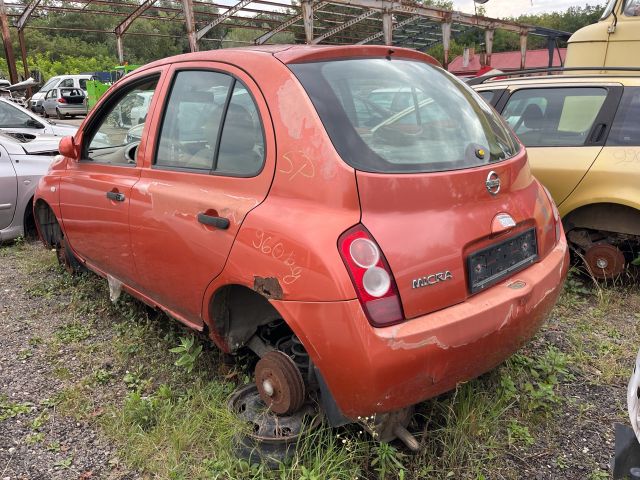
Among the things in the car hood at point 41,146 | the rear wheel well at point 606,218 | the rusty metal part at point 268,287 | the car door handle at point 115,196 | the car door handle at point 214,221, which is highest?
the car door handle at point 214,221

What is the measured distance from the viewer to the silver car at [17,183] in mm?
5359

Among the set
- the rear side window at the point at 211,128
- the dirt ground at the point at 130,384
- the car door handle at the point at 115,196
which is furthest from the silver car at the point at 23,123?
the rear side window at the point at 211,128

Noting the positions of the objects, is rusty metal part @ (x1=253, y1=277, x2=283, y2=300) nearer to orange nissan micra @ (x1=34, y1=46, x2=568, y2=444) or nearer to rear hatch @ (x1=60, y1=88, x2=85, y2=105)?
orange nissan micra @ (x1=34, y1=46, x2=568, y2=444)

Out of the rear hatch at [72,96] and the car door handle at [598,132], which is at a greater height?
the car door handle at [598,132]

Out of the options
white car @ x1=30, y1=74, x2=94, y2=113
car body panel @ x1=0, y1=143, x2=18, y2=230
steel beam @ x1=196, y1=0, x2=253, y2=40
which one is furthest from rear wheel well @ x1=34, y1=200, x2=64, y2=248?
white car @ x1=30, y1=74, x2=94, y2=113

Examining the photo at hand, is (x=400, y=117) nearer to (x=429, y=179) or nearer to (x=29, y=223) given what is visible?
(x=429, y=179)

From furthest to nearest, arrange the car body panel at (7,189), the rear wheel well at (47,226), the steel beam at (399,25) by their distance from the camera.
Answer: the steel beam at (399,25) → the car body panel at (7,189) → the rear wheel well at (47,226)

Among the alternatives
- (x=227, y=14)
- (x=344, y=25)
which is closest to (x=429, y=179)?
(x=227, y=14)

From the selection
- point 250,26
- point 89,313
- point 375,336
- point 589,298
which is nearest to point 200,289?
point 375,336

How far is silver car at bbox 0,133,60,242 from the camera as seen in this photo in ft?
17.6

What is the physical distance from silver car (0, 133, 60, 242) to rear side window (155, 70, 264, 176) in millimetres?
3224

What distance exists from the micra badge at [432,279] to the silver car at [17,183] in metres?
4.82

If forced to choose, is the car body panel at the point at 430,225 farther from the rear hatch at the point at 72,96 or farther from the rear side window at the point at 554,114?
the rear hatch at the point at 72,96

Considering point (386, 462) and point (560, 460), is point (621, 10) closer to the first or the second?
point (560, 460)
